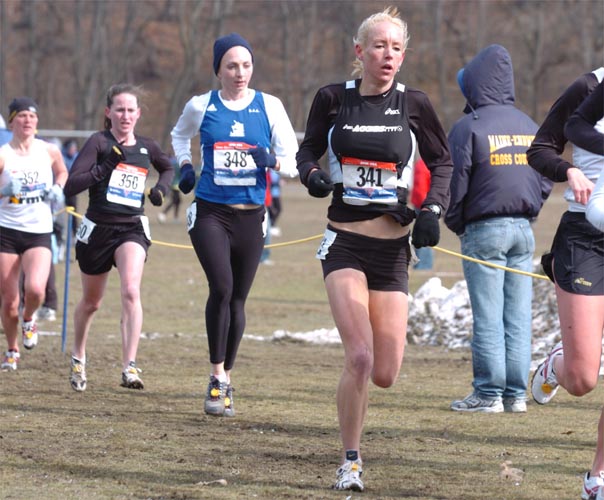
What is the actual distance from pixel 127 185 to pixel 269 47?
6935cm

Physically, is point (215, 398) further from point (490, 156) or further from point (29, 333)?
point (29, 333)

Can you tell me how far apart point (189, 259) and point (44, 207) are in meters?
12.4

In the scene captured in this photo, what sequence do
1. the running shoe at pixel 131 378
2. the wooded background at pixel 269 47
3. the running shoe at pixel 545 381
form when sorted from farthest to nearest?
the wooded background at pixel 269 47
the running shoe at pixel 131 378
the running shoe at pixel 545 381

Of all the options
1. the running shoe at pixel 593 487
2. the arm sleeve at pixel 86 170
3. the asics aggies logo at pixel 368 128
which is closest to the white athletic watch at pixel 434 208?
the asics aggies logo at pixel 368 128

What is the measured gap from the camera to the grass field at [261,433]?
6.21 metres

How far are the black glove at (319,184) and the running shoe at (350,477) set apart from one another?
1239 mm

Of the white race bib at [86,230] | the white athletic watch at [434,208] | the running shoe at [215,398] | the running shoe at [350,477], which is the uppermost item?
the white athletic watch at [434,208]

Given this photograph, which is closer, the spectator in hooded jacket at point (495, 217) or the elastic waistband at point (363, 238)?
the elastic waistband at point (363, 238)

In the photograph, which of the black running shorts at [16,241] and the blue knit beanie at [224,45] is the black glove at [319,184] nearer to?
the blue knit beanie at [224,45]

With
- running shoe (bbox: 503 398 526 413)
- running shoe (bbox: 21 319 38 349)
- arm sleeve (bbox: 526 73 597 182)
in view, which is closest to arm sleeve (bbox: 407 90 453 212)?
arm sleeve (bbox: 526 73 597 182)

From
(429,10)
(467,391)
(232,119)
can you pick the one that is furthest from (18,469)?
(429,10)

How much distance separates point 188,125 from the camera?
28.1 ft

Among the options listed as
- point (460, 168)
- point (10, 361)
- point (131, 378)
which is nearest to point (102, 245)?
point (131, 378)

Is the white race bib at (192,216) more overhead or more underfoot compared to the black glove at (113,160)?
more underfoot
